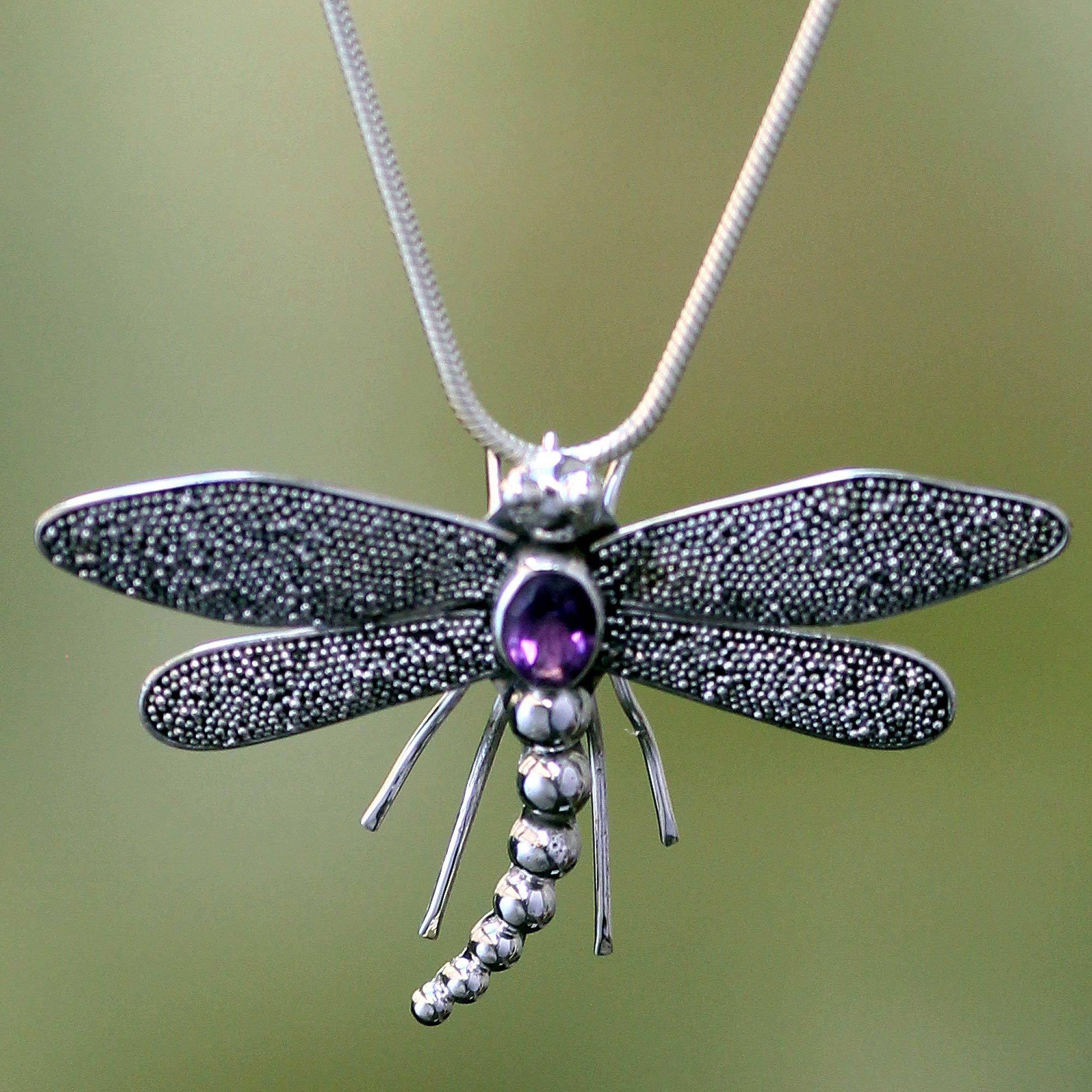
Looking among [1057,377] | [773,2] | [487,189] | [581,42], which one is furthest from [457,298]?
[1057,377]

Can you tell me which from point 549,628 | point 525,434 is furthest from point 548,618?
point 525,434

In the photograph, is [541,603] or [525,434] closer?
[541,603]

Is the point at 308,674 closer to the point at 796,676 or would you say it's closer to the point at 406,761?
the point at 406,761

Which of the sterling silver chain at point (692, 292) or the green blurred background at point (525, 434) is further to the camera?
the green blurred background at point (525, 434)

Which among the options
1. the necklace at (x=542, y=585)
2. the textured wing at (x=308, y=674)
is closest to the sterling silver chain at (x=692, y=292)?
the necklace at (x=542, y=585)

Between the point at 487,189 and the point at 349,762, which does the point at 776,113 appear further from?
the point at 349,762

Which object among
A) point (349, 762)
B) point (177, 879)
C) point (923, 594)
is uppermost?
point (923, 594)

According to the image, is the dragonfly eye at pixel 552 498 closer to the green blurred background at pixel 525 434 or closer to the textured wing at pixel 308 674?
the textured wing at pixel 308 674
